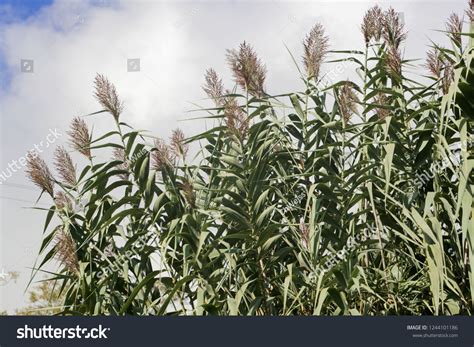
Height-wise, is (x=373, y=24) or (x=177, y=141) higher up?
(x=373, y=24)

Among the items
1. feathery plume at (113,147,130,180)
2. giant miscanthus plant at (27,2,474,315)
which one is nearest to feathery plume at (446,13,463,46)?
giant miscanthus plant at (27,2,474,315)

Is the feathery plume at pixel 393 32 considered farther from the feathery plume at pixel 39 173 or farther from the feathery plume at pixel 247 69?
A: the feathery plume at pixel 39 173

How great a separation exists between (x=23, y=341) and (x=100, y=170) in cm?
82

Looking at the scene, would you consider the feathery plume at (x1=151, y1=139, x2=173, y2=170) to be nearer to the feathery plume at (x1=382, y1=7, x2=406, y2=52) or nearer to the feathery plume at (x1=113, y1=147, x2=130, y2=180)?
the feathery plume at (x1=113, y1=147, x2=130, y2=180)

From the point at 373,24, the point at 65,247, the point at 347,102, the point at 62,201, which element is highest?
the point at 373,24

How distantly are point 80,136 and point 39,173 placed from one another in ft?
1.09

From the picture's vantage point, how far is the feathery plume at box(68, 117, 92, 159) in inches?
127

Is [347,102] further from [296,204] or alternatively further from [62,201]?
[62,201]

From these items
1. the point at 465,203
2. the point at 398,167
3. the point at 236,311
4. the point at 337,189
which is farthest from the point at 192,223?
the point at 465,203

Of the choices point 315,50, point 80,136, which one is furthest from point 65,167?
point 315,50

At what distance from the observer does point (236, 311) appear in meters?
2.78

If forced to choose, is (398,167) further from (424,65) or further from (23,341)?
(23,341)

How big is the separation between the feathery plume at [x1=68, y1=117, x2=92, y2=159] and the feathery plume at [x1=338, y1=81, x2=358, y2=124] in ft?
3.71

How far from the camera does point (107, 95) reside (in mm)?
3162
